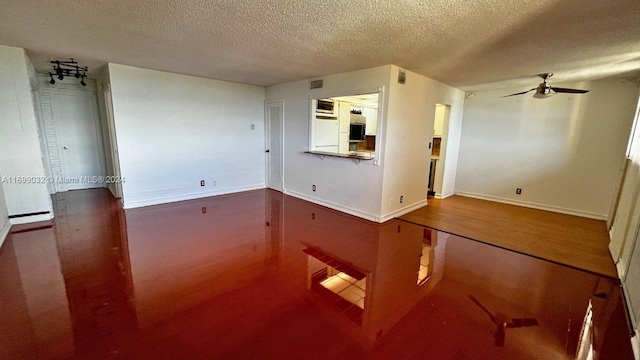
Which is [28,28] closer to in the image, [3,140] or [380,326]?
[3,140]

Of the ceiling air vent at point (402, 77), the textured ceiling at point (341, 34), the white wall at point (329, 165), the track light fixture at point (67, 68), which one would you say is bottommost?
the white wall at point (329, 165)

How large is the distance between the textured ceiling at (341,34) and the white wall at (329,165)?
0.31 meters

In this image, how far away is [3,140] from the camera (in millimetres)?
3539

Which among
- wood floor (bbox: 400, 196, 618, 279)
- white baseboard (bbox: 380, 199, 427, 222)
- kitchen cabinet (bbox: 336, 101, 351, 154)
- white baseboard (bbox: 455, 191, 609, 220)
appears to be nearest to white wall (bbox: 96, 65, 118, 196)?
kitchen cabinet (bbox: 336, 101, 351, 154)

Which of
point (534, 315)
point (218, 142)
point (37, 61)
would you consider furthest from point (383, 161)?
point (37, 61)

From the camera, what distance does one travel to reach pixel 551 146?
16.2 feet

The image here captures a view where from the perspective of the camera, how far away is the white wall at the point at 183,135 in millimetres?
4449

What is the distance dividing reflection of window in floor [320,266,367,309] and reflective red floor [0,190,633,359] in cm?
2

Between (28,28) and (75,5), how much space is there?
114cm

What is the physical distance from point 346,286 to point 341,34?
245 centimetres

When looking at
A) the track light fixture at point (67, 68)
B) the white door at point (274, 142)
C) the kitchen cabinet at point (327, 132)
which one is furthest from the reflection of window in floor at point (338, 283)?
the track light fixture at point (67, 68)

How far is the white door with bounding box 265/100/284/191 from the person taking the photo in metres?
5.80

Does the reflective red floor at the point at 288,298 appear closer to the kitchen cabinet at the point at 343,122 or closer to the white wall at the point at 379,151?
the white wall at the point at 379,151

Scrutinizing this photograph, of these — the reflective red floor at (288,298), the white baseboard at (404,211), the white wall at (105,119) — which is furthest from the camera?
the white wall at (105,119)
